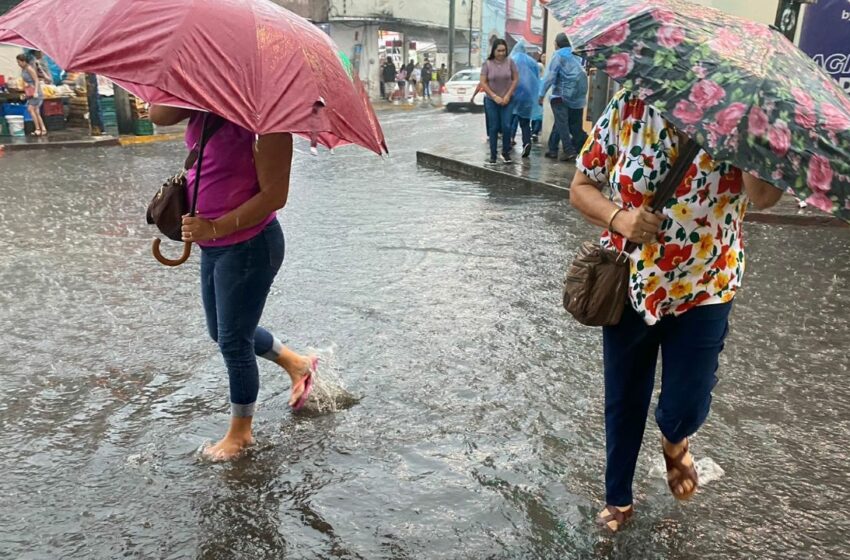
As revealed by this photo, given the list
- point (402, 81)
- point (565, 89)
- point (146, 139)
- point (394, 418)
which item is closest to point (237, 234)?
point (394, 418)

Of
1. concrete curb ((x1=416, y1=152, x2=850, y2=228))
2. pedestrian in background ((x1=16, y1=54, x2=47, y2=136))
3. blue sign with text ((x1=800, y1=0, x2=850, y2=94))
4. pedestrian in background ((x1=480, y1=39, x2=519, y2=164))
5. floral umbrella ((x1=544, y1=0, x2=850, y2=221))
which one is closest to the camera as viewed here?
floral umbrella ((x1=544, y1=0, x2=850, y2=221))

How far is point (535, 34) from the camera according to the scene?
5003 cm

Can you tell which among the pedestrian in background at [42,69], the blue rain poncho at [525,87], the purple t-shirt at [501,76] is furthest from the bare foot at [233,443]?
the pedestrian in background at [42,69]

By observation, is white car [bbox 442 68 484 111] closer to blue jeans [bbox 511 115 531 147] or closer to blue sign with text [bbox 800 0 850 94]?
blue jeans [bbox 511 115 531 147]

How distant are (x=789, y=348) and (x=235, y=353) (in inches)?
129

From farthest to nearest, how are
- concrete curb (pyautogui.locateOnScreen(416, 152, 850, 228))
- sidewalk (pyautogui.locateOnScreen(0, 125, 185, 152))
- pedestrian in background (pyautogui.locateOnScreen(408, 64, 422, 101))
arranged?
1. pedestrian in background (pyautogui.locateOnScreen(408, 64, 422, 101))
2. sidewalk (pyautogui.locateOnScreen(0, 125, 185, 152))
3. concrete curb (pyautogui.locateOnScreen(416, 152, 850, 228))

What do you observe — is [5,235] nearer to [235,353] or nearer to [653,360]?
[235,353]

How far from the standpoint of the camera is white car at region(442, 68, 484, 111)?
27.2 m

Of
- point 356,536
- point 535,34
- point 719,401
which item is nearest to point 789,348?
point 719,401

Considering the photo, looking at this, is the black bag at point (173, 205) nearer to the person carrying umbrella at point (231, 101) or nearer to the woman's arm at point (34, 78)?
the person carrying umbrella at point (231, 101)

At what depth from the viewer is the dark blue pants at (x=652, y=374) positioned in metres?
2.44

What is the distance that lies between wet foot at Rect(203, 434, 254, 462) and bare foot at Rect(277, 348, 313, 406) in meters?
0.44

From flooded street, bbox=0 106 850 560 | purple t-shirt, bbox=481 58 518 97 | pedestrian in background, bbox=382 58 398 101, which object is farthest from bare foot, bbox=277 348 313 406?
pedestrian in background, bbox=382 58 398 101

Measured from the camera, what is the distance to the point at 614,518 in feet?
9.09
